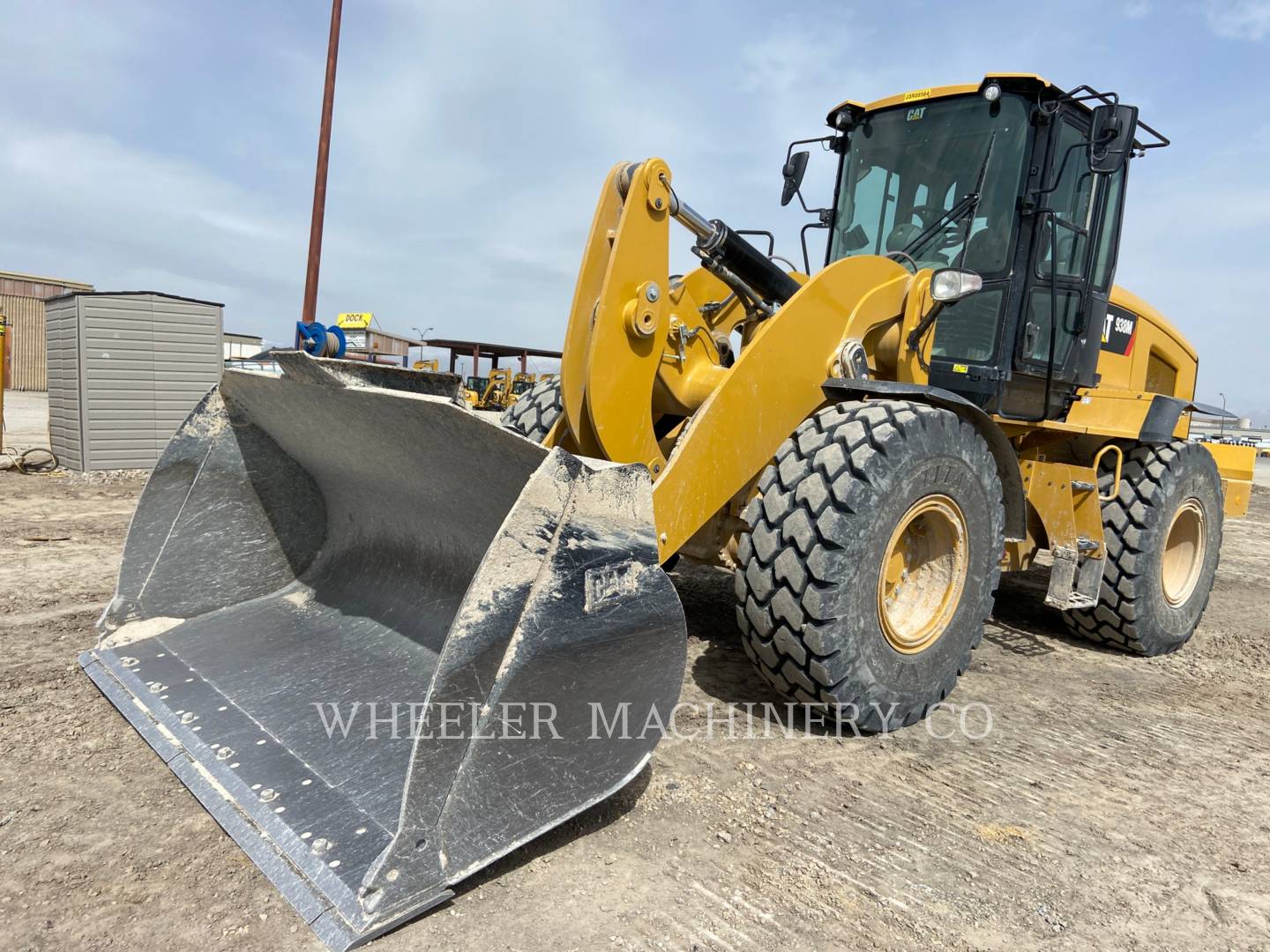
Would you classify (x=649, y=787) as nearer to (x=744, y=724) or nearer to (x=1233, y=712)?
(x=744, y=724)

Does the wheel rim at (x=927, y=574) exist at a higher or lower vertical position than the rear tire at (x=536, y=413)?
lower

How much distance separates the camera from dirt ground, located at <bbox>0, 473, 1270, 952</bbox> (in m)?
1.91

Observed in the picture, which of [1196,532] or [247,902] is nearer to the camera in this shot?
A: [247,902]

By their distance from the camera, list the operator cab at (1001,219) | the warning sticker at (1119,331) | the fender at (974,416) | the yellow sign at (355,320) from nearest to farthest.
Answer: the fender at (974,416), the operator cab at (1001,219), the warning sticker at (1119,331), the yellow sign at (355,320)

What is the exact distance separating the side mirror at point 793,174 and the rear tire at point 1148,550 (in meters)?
2.27

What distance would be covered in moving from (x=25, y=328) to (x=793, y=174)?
28892 millimetres

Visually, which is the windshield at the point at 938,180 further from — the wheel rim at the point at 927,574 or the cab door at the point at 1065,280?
the wheel rim at the point at 927,574

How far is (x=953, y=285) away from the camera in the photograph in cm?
333

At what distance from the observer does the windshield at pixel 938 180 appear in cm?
383

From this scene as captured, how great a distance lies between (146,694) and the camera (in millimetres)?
2787

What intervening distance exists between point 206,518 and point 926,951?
294 cm

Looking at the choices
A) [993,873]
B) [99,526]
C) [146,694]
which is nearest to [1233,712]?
[993,873]

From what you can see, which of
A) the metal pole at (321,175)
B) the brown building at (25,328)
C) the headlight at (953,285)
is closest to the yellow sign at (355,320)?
the brown building at (25,328)

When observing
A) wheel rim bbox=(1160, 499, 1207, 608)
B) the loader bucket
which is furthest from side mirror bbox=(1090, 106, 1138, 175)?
the loader bucket
